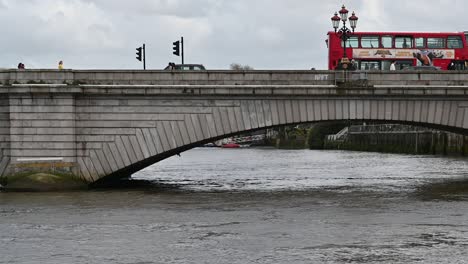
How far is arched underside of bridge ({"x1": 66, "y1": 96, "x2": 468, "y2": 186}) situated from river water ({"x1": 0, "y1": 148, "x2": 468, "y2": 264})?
153 centimetres

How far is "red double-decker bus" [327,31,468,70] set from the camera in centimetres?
5134

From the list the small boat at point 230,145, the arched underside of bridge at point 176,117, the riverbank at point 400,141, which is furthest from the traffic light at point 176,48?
the small boat at point 230,145

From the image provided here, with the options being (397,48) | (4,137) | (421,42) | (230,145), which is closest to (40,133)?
(4,137)

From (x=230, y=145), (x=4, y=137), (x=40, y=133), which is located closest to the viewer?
(x=40, y=133)

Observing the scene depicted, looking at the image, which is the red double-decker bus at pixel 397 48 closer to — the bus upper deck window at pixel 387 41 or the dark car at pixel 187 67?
the bus upper deck window at pixel 387 41

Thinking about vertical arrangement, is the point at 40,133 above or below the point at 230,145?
above

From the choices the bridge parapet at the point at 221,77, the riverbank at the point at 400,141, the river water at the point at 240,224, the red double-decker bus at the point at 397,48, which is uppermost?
the red double-decker bus at the point at 397,48

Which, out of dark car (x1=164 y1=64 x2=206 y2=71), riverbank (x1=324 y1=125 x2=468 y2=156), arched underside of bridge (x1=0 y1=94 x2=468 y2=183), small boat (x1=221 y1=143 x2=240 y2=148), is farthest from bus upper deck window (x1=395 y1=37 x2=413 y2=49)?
small boat (x1=221 y1=143 x2=240 y2=148)

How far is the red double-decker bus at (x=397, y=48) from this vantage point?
51344 mm

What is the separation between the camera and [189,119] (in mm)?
39031

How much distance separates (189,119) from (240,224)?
12.2 meters

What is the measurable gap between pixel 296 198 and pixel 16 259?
51.1ft

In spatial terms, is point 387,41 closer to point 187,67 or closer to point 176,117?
point 187,67

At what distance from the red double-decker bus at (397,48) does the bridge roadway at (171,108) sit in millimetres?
12002
